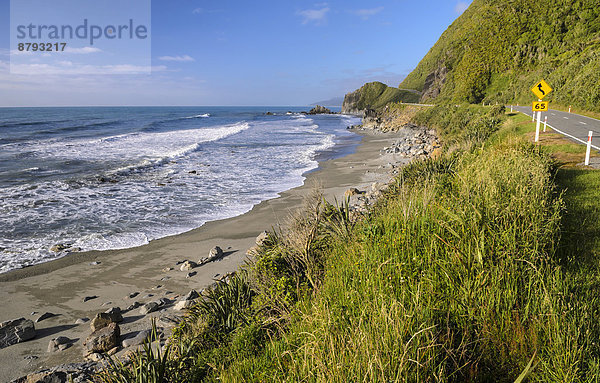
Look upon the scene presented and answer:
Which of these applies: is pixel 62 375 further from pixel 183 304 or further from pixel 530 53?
pixel 530 53

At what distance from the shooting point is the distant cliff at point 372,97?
97.7 m

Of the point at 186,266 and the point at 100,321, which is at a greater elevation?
the point at 186,266

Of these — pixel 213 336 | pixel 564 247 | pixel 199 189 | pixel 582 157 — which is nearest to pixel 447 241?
pixel 564 247

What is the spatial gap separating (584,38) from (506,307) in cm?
5418

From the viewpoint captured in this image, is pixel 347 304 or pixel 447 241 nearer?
pixel 347 304

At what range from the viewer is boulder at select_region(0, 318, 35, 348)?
616 centimetres

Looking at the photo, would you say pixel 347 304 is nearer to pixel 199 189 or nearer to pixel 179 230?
pixel 179 230

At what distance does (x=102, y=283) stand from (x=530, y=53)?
56.7 m

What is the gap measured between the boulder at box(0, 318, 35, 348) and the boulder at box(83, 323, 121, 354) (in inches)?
46.3

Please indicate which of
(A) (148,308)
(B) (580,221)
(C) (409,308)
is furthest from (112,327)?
(B) (580,221)

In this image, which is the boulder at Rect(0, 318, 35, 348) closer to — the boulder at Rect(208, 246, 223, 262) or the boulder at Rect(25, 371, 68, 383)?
the boulder at Rect(25, 371, 68, 383)

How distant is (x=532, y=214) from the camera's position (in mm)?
4836

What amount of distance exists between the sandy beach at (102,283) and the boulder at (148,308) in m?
0.14

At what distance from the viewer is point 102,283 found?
844 cm
